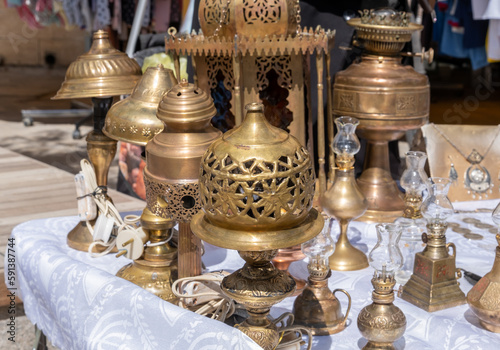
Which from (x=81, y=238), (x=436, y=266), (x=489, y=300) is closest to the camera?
(x=489, y=300)

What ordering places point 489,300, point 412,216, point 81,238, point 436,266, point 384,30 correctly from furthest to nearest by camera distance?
point 384,30 → point 81,238 → point 412,216 → point 436,266 → point 489,300

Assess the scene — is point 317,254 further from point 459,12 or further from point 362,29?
point 459,12

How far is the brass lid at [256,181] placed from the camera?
3.08ft

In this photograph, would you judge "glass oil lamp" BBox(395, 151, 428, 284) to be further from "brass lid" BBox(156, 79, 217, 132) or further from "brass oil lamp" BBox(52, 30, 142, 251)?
"brass oil lamp" BBox(52, 30, 142, 251)

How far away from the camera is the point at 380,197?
6.42 ft

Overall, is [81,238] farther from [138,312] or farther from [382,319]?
[382,319]

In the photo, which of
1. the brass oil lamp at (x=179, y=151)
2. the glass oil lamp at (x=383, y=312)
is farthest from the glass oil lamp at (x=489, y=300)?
the brass oil lamp at (x=179, y=151)

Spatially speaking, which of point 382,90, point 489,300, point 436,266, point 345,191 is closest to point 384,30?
point 382,90

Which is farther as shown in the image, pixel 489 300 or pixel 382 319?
pixel 489 300

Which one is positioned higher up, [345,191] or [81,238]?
[345,191]

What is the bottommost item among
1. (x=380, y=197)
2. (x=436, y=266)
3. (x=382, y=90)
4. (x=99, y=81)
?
(x=380, y=197)

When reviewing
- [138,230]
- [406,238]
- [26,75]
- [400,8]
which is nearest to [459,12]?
[400,8]

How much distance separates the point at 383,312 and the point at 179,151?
17.5 inches

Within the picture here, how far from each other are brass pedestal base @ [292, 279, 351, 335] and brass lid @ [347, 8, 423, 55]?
895 mm
